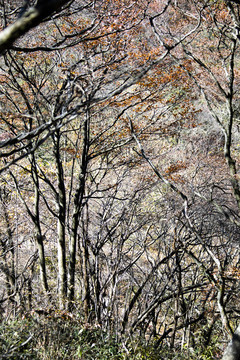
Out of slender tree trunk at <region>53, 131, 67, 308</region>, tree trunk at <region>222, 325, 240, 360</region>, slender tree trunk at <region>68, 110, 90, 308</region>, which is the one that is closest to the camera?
tree trunk at <region>222, 325, 240, 360</region>

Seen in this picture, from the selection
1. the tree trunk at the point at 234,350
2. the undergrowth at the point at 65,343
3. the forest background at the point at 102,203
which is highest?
the forest background at the point at 102,203

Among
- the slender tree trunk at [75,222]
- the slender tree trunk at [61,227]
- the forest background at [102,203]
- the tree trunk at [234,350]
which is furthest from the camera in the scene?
the slender tree trunk at [75,222]

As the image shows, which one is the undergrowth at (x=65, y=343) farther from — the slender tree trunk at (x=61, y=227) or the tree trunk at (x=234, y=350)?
the tree trunk at (x=234, y=350)

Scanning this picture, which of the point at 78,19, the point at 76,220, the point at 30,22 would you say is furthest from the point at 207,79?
the point at 30,22

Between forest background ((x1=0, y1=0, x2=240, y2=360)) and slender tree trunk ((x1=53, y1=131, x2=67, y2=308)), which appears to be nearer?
forest background ((x1=0, y1=0, x2=240, y2=360))

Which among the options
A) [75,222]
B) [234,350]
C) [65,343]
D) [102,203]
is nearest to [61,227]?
[75,222]

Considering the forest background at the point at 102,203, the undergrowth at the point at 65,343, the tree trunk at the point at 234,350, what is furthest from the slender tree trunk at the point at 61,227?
the tree trunk at the point at 234,350

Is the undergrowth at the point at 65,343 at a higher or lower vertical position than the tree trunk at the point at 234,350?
higher

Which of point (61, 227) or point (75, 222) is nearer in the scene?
point (75, 222)

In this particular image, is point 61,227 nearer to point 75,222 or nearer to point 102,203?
point 75,222

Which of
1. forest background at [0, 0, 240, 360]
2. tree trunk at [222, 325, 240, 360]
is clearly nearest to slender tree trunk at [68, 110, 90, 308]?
forest background at [0, 0, 240, 360]

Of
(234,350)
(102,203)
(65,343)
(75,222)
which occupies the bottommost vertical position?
(234,350)

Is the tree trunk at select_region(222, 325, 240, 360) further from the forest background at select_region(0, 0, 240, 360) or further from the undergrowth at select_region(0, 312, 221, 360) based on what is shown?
the undergrowth at select_region(0, 312, 221, 360)

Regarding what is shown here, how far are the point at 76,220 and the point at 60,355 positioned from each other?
2259mm
